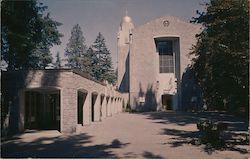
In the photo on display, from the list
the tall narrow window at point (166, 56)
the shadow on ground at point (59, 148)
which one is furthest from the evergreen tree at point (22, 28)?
the tall narrow window at point (166, 56)

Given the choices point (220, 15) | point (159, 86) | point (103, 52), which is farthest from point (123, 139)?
point (103, 52)

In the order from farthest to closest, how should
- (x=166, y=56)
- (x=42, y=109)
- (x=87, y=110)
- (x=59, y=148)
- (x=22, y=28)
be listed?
(x=166, y=56)
(x=42, y=109)
(x=87, y=110)
(x=22, y=28)
(x=59, y=148)

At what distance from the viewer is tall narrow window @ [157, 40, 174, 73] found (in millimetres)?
48812

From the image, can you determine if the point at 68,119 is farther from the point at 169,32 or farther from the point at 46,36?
the point at 169,32

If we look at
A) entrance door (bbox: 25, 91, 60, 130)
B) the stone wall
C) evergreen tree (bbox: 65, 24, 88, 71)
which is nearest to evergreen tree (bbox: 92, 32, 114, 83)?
evergreen tree (bbox: 65, 24, 88, 71)

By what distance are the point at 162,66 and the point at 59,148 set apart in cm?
3756

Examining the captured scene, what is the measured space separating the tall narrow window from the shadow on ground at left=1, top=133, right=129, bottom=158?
112 ft

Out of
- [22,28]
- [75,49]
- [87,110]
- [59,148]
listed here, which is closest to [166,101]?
[87,110]

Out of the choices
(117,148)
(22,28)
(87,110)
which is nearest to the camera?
(117,148)

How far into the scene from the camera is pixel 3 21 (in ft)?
57.3

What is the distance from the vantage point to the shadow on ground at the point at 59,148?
452 inches

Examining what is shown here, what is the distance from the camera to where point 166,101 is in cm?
4969

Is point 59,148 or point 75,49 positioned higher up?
point 75,49

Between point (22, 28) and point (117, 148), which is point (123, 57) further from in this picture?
point (117, 148)
